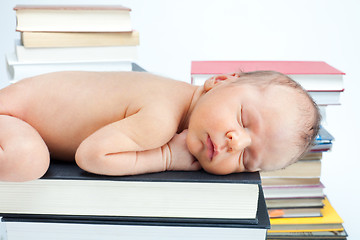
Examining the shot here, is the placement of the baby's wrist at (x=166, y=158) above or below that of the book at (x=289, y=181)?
above

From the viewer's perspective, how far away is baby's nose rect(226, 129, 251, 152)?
3.15ft

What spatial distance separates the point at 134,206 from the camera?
3.12ft

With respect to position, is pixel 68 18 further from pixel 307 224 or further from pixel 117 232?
pixel 307 224

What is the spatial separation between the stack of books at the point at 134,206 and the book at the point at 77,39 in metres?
0.80

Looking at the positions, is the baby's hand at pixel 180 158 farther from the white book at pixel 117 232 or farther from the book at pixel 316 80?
the book at pixel 316 80

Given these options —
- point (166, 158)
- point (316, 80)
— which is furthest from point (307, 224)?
point (166, 158)

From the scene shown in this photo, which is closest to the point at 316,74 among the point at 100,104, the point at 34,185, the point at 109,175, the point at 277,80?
the point at 277,80

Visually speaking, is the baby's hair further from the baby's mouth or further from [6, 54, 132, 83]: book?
[6, 54, 132, 83]: book

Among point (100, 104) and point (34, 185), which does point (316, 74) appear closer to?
point (100, 104)

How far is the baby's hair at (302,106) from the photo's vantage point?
1.03 m

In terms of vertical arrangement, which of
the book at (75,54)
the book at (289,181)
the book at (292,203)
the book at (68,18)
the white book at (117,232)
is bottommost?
the book at (292,203)

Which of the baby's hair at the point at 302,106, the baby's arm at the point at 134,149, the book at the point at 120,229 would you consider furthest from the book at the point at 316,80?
the book at the point at 120,229

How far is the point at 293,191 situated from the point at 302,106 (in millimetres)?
731

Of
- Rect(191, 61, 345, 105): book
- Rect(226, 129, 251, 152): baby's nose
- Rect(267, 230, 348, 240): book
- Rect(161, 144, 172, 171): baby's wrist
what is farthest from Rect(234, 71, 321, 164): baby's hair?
Rect(267, 230, 348, 240): book
